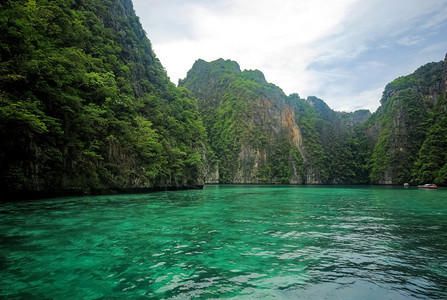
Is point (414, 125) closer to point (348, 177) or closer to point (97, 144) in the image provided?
point (348, 177)

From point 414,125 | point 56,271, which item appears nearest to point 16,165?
point 56,271

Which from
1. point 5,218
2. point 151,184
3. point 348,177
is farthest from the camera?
point 348,177

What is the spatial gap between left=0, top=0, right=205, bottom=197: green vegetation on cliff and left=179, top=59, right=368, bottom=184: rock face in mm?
65520

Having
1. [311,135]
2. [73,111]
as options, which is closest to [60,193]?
[73,111]

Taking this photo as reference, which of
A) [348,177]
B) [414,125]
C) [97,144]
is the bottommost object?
[348,177]

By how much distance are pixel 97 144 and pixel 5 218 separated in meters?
13.3

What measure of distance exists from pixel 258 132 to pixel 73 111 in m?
108

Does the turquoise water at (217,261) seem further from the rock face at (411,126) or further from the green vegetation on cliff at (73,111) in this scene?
the rock face at (411,126)

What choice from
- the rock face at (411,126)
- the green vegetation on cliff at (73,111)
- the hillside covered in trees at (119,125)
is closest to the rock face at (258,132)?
the hillside covered in trees at (119,125)

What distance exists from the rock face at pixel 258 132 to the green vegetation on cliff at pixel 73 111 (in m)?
65.5

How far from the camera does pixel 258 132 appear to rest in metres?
123

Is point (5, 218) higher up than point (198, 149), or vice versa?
point (198, 149)

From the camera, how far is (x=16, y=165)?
52.7ft

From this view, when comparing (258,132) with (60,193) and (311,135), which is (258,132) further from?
(60,193)
